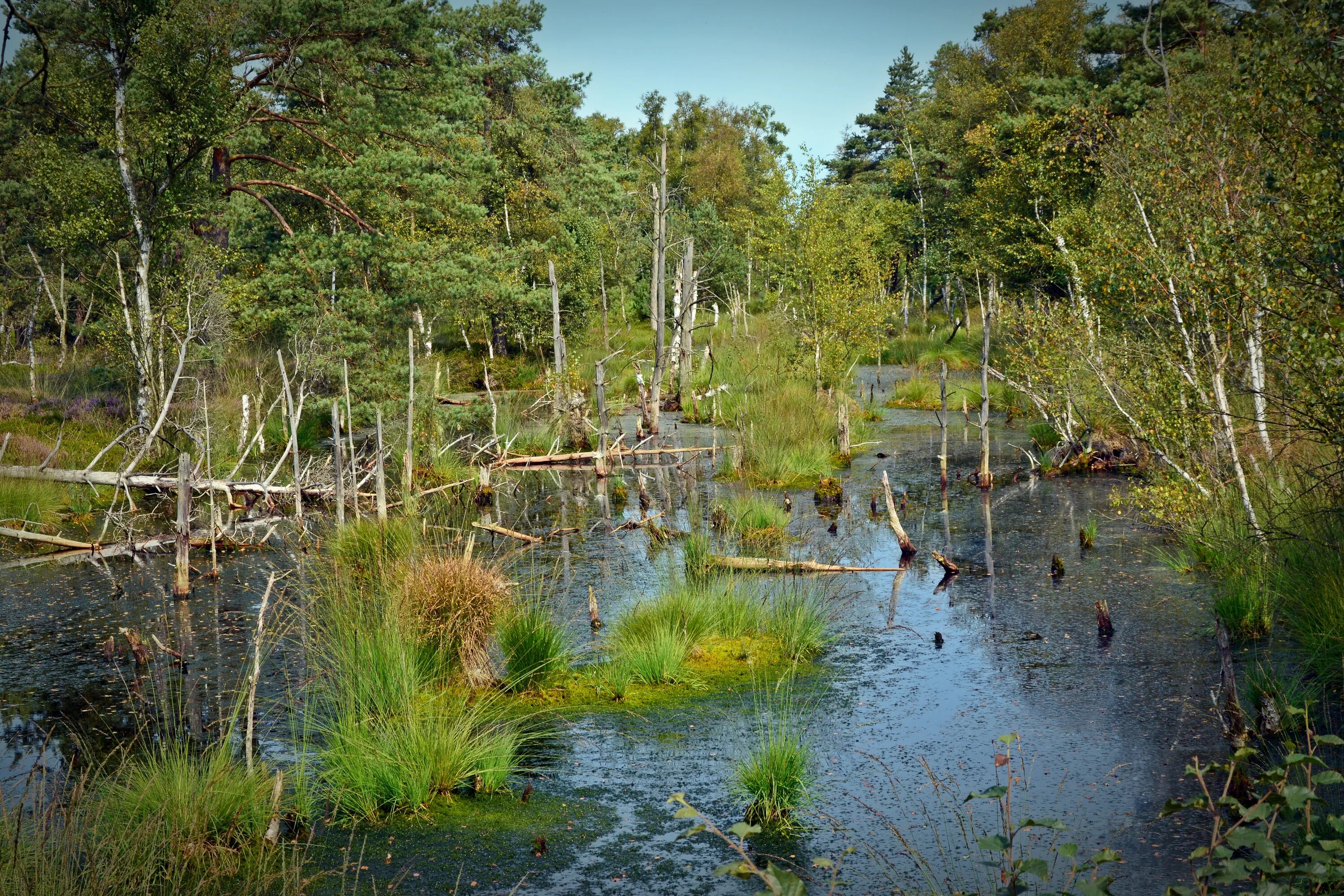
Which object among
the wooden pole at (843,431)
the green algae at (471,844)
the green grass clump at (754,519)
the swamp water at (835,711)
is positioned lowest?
the green algae at (471,844)

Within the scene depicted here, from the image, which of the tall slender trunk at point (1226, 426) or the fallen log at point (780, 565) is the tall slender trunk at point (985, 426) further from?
the tall slender trunk at point (1226, 426)

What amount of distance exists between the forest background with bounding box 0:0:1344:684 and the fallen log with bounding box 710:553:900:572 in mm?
3125

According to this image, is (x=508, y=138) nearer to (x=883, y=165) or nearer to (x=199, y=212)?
(x=199, y=212)

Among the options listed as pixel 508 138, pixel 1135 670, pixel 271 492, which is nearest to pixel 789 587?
pixel 1135 670

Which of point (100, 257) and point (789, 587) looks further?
point (100, 257)

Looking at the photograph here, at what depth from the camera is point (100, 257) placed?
26.0 meters

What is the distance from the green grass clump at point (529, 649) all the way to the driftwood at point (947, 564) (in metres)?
4.94

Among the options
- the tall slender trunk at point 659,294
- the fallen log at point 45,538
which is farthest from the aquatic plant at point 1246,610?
the tall slender trunk at point 659,294

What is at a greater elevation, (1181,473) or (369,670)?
(1181,473)

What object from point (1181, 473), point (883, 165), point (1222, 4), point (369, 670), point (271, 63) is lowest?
point (369, 670)

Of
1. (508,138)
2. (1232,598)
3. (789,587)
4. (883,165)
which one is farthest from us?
(883,165)

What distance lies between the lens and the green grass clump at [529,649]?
8227 millimetres

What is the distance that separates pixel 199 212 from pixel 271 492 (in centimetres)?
797

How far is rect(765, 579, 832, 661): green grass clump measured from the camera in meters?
8.99
